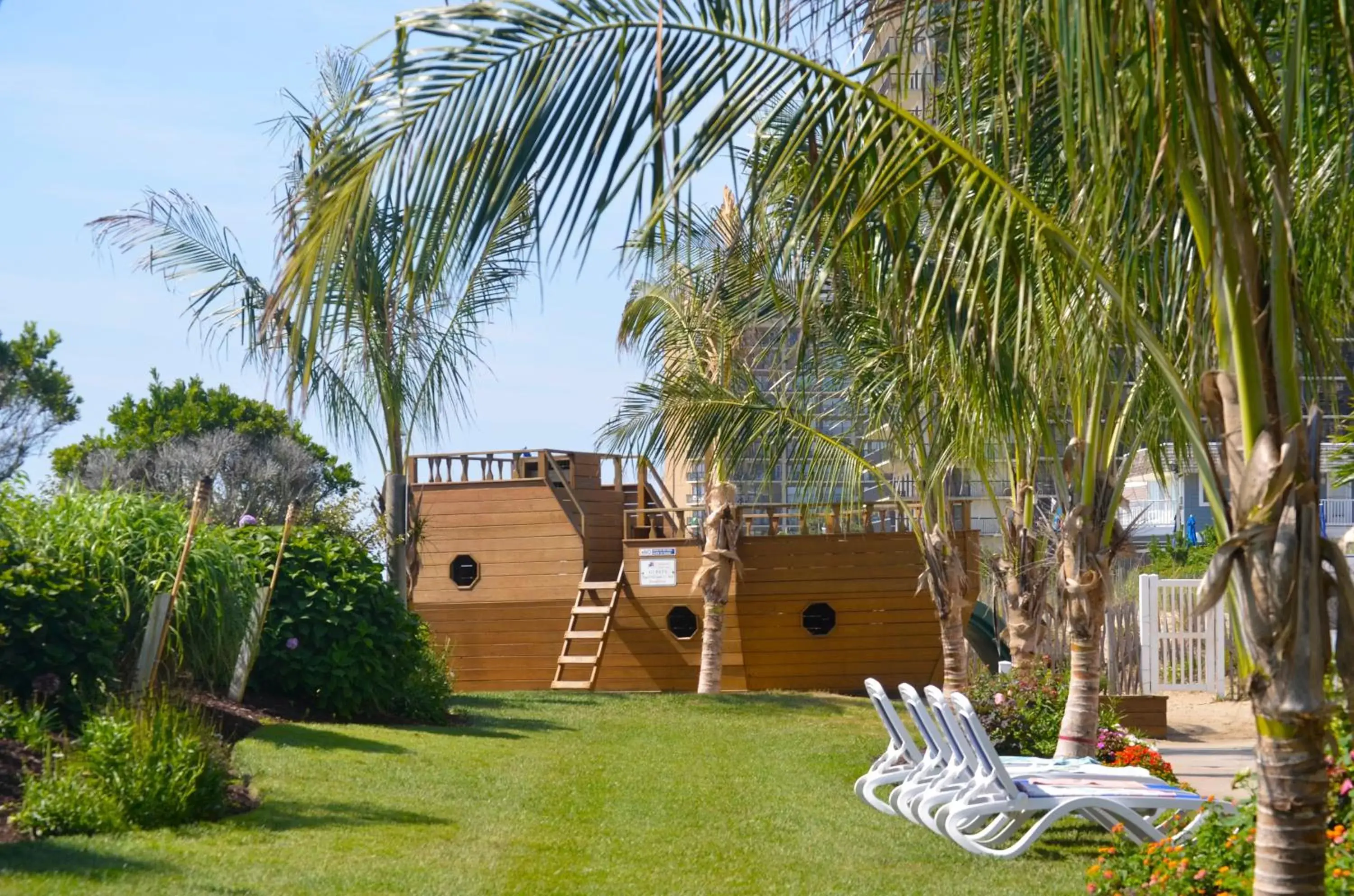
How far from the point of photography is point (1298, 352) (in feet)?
16.3

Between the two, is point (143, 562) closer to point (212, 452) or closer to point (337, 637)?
point (337, 637)

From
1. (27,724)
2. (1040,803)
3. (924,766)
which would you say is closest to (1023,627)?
(924,766)

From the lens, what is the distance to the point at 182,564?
28.7ft

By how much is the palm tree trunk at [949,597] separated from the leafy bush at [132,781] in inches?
378

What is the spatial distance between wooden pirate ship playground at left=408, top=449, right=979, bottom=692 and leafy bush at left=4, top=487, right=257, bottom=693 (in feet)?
24.6

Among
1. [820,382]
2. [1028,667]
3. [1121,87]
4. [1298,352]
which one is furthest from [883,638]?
[1121,87]

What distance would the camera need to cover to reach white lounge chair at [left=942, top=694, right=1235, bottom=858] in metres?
6.83

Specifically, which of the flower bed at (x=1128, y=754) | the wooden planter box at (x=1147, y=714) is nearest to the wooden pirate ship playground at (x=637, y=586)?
the wooden planter box at (x=1147, y=714)

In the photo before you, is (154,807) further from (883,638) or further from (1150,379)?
(883,638)

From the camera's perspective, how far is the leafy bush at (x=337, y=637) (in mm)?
12023

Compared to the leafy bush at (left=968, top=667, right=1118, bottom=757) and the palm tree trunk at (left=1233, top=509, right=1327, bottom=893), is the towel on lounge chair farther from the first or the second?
the palm tree trunk at (left=1233, top=509, right=1327, bottom=893)

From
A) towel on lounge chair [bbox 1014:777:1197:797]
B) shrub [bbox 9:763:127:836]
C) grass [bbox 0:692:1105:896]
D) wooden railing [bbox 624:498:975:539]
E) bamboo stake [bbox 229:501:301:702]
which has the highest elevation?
wooden railing [bbox 624:498:975:539]

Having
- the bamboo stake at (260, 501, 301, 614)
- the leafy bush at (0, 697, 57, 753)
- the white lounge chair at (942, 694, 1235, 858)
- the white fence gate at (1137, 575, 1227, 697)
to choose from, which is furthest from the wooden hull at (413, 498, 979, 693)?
the leafy bush at (0, 697, 57, 753)

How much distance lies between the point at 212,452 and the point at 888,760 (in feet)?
104
